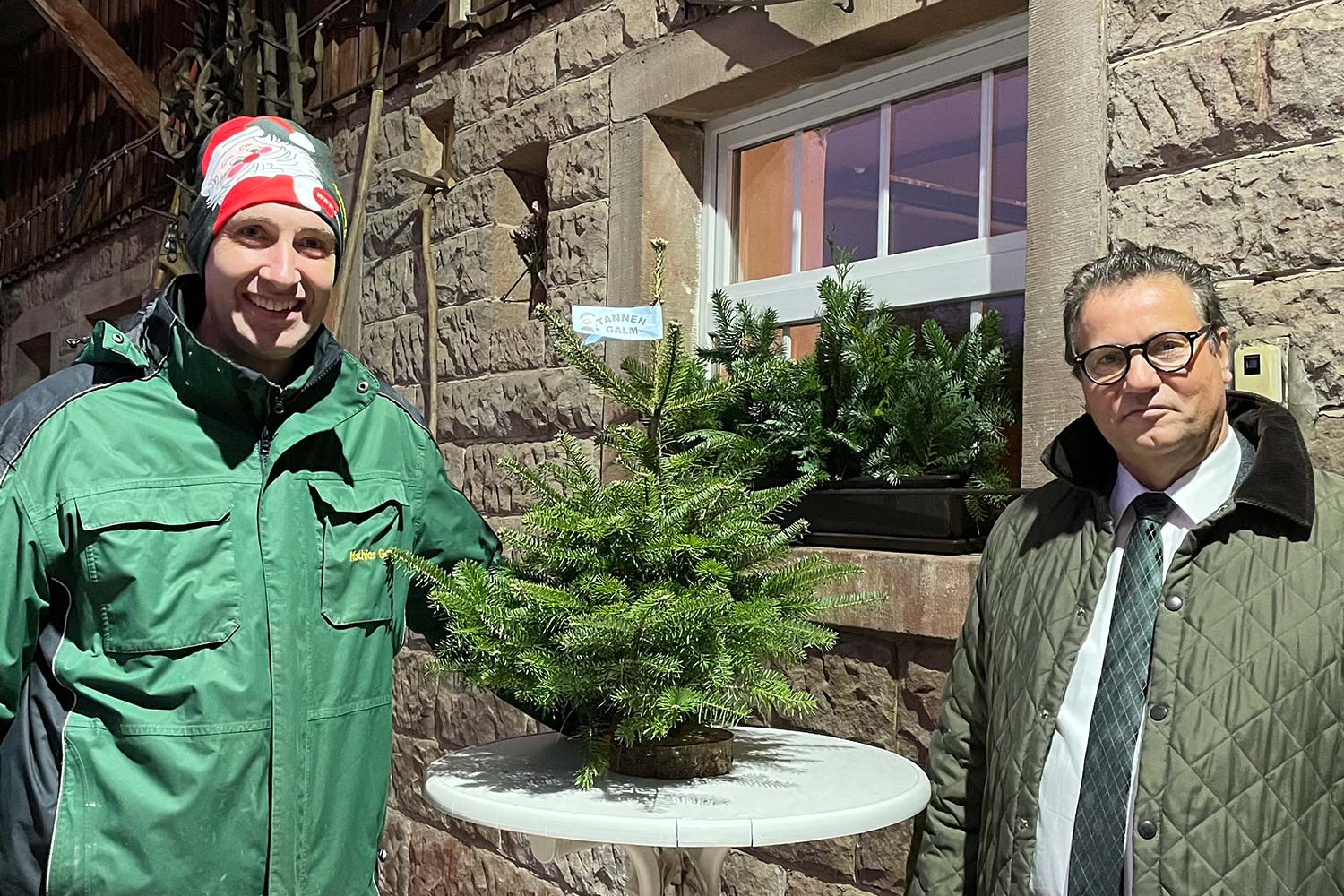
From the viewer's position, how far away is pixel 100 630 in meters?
1.93

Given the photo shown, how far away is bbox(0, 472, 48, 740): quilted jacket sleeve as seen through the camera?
1.89m

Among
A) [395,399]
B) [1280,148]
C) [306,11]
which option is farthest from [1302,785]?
[306,11]

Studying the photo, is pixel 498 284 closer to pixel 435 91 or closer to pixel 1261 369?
pixel 435 91

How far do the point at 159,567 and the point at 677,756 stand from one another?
856mm

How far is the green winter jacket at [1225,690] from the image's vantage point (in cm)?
174

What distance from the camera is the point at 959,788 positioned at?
217cm

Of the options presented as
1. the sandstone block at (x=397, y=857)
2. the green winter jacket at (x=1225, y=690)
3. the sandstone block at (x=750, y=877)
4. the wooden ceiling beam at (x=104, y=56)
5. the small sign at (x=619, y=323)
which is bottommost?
the sandstone block at (x=397, y=857)

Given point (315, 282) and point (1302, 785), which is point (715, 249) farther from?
point (1302, 785)

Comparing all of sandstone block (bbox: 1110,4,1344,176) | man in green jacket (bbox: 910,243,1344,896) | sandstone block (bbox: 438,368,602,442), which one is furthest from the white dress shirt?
sandstone block (bbox: 438,368,602,442)

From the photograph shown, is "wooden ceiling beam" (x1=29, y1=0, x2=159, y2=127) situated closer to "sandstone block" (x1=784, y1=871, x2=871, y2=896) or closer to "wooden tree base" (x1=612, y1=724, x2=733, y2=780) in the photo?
"sandstone block" (x1=784, y1=871, x2=871, y2=896)

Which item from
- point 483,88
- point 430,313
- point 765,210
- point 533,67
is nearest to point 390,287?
point 430,313

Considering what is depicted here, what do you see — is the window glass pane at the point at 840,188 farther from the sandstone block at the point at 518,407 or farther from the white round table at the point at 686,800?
the white round table at the point at 686,800

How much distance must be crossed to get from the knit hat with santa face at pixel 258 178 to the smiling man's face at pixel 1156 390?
120 cm

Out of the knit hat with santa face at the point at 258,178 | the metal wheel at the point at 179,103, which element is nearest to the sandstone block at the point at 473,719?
the knit hat with santa face at the point at 258,178
